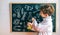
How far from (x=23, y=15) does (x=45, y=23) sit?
1.10ft

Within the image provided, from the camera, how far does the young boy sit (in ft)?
5.26

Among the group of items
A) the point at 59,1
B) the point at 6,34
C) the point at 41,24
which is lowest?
the point at 6,34

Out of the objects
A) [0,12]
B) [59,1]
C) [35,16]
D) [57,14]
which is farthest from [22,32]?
[59,1]

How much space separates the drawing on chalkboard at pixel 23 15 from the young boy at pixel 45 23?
12 centimetres

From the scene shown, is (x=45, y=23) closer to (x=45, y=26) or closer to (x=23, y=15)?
(x=45, y=26)

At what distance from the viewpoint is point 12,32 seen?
5.94 ft

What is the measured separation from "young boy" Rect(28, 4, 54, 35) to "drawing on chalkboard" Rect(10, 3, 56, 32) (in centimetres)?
12

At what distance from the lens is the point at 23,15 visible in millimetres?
1778

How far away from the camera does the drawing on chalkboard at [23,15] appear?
1.77 m

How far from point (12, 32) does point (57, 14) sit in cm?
65

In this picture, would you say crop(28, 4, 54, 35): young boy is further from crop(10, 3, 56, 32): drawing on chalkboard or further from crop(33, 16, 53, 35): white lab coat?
crop(10, 3, 56, 32): drawing on chalkboard

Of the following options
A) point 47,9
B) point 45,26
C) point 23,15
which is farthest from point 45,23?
point 23,15

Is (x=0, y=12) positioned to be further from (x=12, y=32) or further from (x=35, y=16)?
(x=35, y=16)

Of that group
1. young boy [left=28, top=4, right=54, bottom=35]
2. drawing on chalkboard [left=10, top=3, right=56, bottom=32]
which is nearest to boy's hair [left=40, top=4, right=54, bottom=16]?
young boy [left=28, top=4, right=54, bottom=35]
